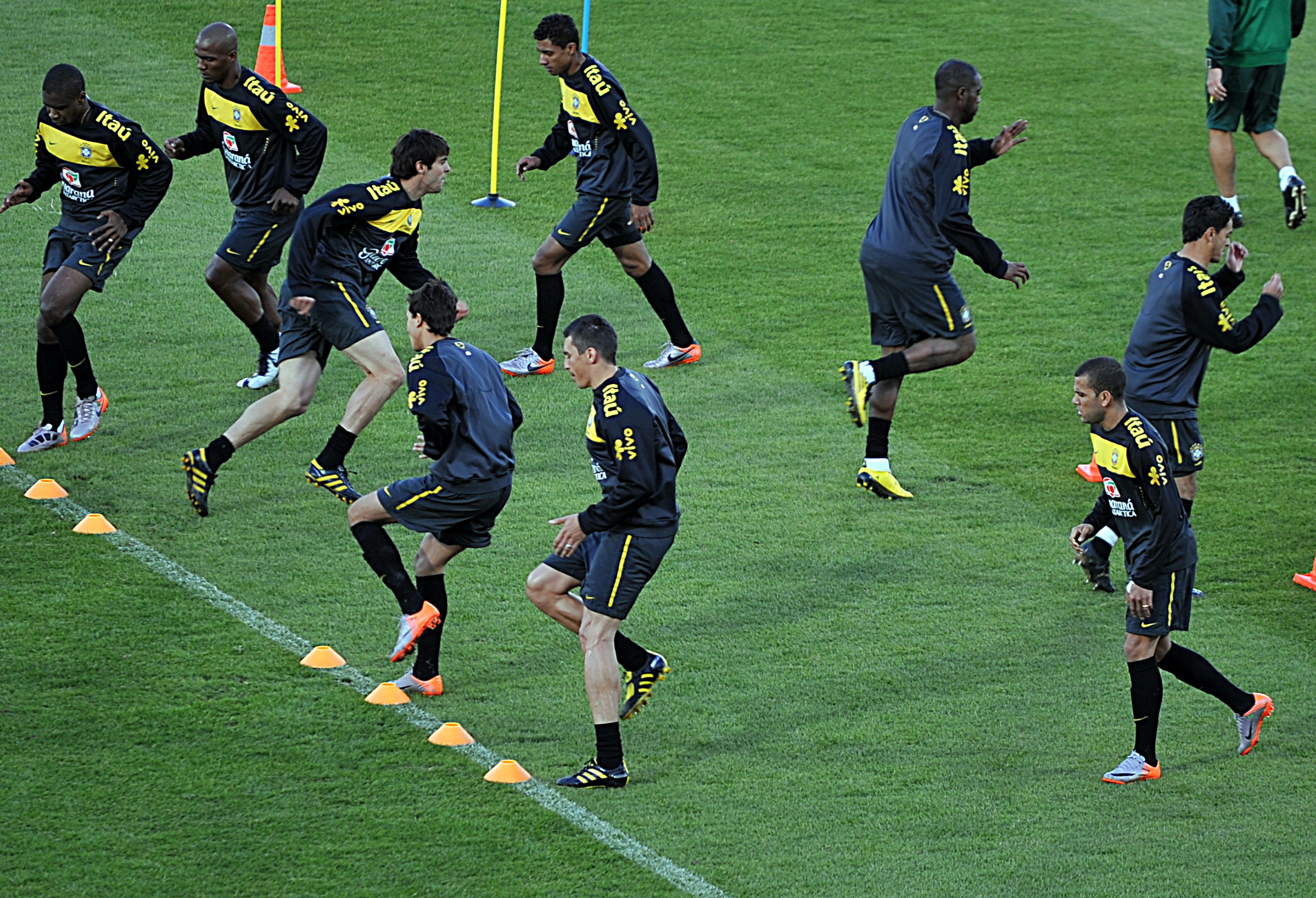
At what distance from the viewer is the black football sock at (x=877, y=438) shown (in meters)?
9.34

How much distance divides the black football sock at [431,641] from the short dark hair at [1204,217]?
388 centimetres

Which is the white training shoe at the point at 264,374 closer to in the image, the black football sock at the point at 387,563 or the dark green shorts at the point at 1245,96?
the black football sock at the point at 387,563

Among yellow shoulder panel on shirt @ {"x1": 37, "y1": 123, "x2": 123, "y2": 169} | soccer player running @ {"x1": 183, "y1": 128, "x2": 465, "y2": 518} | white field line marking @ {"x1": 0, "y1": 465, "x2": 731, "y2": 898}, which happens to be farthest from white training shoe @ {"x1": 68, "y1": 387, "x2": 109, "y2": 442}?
yellow shoulder panel on shirt @ {"x1": 37, "y1": 123, "x2": 123, "y2": 169}

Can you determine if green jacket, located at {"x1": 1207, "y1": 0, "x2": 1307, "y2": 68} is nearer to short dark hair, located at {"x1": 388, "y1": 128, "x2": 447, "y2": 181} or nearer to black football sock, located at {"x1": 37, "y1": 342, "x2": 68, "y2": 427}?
short dark hair, located at {"x1": 388, "y1": 128, "x2": 447, "y2": 181}

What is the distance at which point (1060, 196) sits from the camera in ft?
48.1

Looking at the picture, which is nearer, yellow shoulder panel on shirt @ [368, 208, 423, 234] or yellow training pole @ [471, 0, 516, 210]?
yellow shoulder panel on shirt @ [368, 208, 423, 234]

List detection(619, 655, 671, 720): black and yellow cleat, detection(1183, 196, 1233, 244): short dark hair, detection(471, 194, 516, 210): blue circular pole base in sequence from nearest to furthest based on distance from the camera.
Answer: detection(619, 655, 671, 720): black and yellow cleat
detection(1183, 196, 1233, 244): short dark hair
detection(471, 194, 516, 210): blue circular pole base

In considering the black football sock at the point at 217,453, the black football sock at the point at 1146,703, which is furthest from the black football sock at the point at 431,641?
the black football sock at the point at 1146,703

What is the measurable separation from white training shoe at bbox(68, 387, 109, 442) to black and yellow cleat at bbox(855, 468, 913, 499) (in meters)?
4.64

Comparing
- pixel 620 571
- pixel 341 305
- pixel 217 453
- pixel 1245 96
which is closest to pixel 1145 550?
pixel 620 571

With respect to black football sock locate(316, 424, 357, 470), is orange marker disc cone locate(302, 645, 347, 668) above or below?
below

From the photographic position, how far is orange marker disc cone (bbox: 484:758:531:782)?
634 cm

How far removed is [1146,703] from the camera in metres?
6.53

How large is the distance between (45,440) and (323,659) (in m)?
3.25
